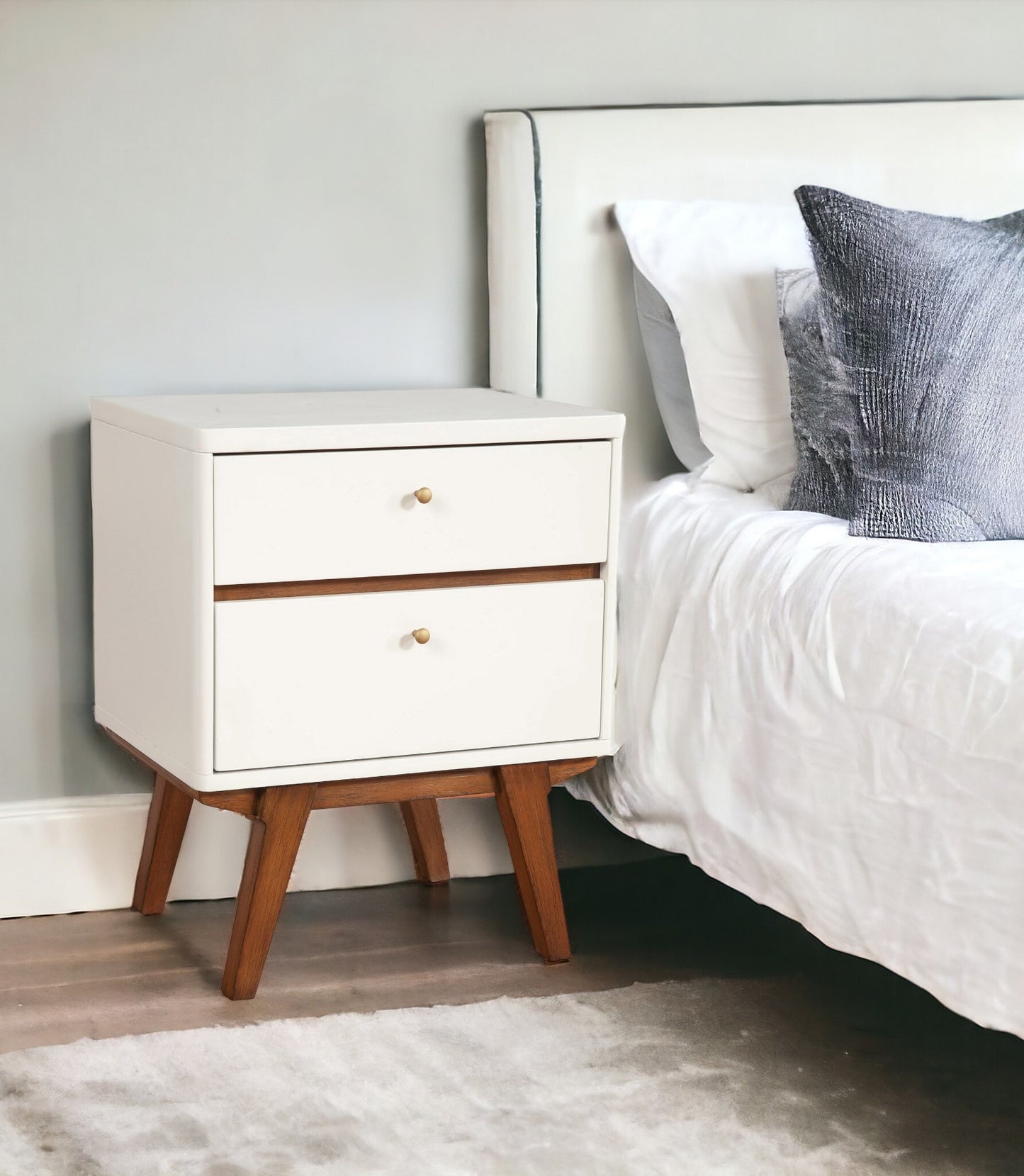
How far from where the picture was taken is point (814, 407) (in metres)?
1.76

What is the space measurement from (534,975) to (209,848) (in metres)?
0.49

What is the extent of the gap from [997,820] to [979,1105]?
42cm

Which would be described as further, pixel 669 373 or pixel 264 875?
pixel 669 373

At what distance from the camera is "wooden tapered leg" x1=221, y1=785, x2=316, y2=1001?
1.70 metres

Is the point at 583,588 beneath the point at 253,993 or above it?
above

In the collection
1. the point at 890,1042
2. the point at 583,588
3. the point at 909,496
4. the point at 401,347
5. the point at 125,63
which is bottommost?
the point at 890,1042

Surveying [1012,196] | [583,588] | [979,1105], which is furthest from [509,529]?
[1012,196]

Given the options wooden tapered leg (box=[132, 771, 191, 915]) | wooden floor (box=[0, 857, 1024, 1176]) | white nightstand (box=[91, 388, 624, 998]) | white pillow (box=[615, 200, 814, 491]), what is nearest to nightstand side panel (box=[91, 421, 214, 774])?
white nightstand (box=[91, 388, 624, 998])

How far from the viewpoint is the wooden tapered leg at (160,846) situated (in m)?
1.92

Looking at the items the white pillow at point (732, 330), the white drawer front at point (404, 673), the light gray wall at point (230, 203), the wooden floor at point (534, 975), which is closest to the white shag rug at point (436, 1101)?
the wooden floor at point (534, 975)

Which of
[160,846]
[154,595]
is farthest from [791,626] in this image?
[160,846]

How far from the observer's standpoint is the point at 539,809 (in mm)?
1828

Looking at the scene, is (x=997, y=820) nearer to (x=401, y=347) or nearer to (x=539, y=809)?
(x=539, y=809)

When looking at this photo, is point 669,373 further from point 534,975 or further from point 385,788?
point 534,975
